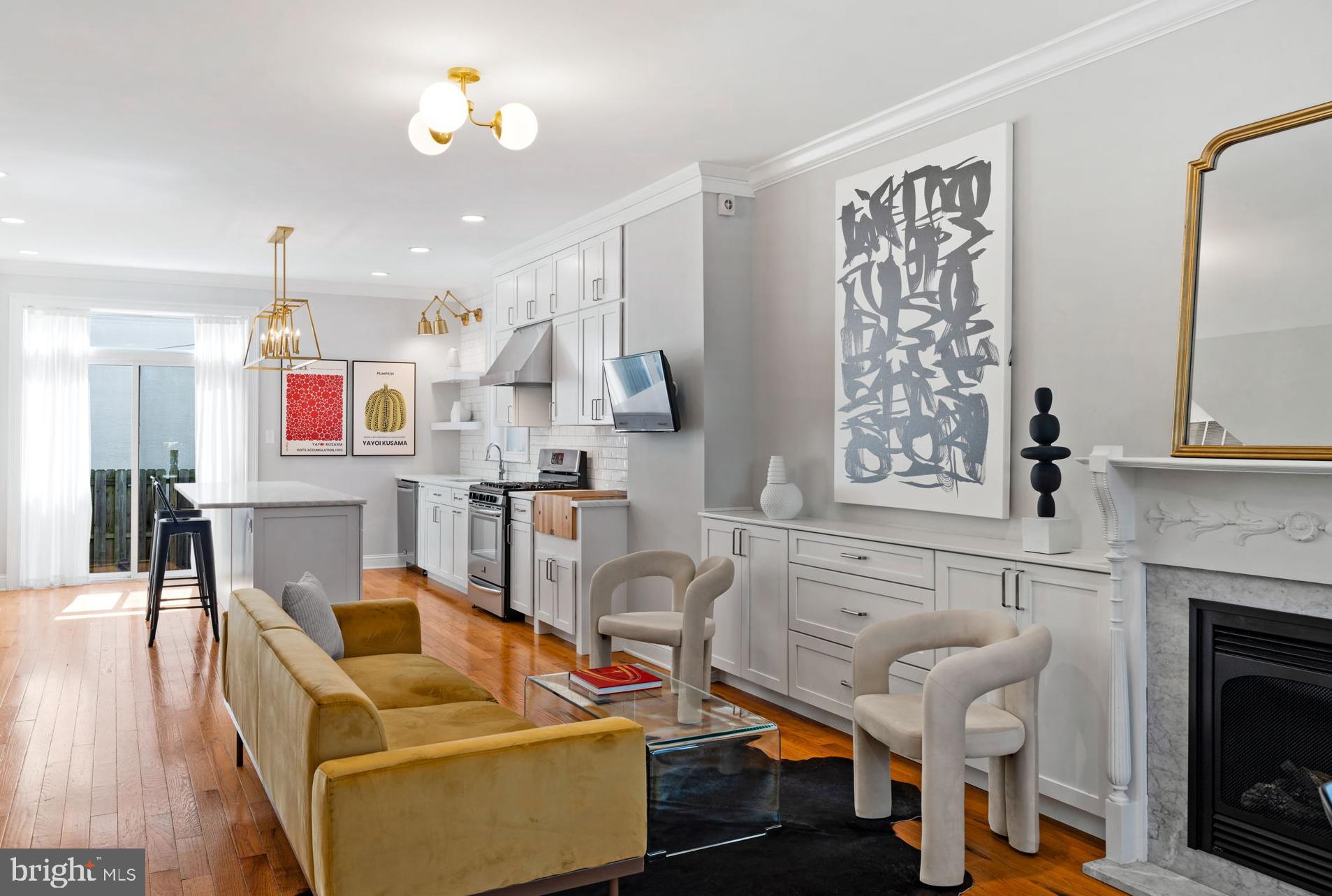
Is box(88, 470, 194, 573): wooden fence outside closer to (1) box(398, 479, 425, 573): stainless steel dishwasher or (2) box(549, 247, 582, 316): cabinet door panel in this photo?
(1) box(398, 479, 425, 573): stainless steel dishwasher

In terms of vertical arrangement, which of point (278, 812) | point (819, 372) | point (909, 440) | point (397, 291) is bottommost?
point (278, 812)

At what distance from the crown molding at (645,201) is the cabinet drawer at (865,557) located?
6.31 ft

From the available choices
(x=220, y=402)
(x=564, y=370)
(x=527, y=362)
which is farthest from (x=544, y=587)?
(x=220, y=402)

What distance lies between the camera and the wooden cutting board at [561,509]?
5598mm

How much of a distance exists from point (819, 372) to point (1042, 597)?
1.84m

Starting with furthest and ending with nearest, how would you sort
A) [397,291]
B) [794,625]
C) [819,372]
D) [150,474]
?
1. [397,291]
2. [150,474]
3. [819,372]
4. [794,625]

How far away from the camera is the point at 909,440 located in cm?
412

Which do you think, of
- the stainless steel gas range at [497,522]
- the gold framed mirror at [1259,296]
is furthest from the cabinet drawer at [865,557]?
the stainless steel gas range at [497,522]

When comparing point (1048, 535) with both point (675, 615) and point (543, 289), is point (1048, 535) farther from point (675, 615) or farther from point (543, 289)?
point (543, 289)

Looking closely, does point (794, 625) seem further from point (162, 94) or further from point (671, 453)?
point (162, 94)

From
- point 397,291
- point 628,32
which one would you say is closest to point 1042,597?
point 628,32

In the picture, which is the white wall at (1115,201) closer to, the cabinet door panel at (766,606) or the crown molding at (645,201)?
the cabinet door panel at (766,606)

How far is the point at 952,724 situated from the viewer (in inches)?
106

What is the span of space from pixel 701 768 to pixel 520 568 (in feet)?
11.9
